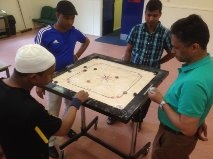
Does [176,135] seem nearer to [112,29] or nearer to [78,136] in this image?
[78,136]

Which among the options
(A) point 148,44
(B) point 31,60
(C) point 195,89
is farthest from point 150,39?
(B) point 31,60

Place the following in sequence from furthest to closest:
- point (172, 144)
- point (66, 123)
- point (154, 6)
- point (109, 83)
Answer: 1. point (154, 6)
2. point (109, 83)
3. point (172, 144)
4. point (66, 123)

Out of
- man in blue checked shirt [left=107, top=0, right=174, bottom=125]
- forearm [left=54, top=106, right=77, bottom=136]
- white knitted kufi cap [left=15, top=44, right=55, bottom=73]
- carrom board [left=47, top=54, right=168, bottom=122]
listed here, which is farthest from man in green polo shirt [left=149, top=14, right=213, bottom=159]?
man in blue checked shirt [left=107, top=0, right=174, bottom=125]

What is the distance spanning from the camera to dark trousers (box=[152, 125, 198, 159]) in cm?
137

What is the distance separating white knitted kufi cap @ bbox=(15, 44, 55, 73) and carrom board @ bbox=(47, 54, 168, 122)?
51 cm

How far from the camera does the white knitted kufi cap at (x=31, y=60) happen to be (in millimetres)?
1085

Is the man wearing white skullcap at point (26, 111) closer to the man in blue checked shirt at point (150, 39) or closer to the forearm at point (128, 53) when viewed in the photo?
the man in blue checked shirt at point (150, 39)

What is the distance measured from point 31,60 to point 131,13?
4.94 metres

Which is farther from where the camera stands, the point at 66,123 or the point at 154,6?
the point at 154,6

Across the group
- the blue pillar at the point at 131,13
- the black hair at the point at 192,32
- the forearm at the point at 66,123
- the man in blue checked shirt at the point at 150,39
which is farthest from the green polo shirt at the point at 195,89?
the blue pillar at the point at 131,13

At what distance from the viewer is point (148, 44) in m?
2.23

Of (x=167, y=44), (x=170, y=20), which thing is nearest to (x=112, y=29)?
(x=170, y=20)

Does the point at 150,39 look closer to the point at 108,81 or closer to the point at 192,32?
the point at 108,81

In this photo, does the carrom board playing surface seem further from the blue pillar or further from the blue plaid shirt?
the blue pillar
